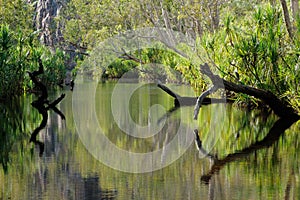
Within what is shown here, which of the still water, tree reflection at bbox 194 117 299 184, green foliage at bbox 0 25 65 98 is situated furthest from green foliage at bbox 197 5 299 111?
green foliage at bbox 0 25 65 98

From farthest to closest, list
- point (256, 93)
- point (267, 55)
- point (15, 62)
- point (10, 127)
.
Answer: point (15, 62) → point (267, 55) → point (10, 127) → point (256, 93)

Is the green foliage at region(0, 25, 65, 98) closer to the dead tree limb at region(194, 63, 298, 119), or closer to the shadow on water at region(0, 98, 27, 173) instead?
the shadow on water at region(0, 98, 27, 173)

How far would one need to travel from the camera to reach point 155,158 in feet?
32.6

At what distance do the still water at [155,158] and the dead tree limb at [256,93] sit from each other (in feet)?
1.08

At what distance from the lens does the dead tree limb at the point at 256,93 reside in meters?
12.9

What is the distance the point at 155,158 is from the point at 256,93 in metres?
4.93

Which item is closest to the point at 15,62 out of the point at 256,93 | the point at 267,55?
the point at 267,55

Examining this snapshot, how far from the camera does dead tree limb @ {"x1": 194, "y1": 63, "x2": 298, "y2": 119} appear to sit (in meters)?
12.9

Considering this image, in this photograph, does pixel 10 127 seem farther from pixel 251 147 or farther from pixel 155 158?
pixel 251 147

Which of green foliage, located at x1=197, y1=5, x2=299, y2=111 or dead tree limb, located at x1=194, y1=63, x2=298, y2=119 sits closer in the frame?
dead tree limb, located at x1=194, y1=63, x2=298, y2=119

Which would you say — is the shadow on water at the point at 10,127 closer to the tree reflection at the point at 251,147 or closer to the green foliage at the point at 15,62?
the green foliage at the point at 15,62

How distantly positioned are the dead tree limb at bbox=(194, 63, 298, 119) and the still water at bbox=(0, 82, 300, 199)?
0.33 m

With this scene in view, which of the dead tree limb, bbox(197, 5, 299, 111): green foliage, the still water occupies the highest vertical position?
bbox(197, 5, 299, 111): green foliage

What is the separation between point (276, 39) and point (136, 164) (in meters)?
7.10
